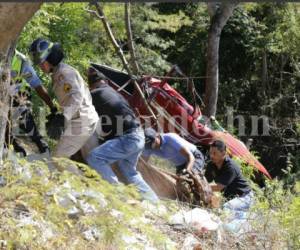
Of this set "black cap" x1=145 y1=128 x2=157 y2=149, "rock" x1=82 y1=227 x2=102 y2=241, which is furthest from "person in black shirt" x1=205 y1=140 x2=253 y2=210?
"rock" x1=82 y1=227 x2=102 y2=241

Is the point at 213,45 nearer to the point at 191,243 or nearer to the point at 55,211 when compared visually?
the point at 191,243

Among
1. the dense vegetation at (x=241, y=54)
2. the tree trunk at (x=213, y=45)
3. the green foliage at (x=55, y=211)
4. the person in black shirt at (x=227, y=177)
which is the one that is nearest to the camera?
the green foliage at (x=55, y=211)

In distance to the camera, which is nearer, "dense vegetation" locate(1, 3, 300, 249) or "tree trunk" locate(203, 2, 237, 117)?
"tree trunk" locate(203, 2, 237, 117)

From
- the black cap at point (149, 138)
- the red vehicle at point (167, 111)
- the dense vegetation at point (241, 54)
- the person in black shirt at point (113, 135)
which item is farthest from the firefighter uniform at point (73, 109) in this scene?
the dense vegetation at point (241, 54)

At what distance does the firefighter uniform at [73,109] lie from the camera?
282 inches

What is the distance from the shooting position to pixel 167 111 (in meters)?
11.1

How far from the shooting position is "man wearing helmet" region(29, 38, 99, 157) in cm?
717

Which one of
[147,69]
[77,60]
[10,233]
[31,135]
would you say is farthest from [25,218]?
[147,69]

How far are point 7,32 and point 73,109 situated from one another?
1.70 metres

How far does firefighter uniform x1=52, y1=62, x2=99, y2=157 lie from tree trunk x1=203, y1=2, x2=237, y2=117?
29.6 feet

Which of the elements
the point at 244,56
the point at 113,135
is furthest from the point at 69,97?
the point at 244,56

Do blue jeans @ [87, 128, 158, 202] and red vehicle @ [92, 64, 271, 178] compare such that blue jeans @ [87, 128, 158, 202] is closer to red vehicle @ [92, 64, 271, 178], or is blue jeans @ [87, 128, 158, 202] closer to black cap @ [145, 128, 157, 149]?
black cap @ [145, 128, 157, 149]

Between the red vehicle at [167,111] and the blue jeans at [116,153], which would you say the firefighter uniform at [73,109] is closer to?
the blue jeans at [116,153]

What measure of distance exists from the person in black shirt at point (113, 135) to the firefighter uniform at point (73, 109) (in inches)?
6.7
